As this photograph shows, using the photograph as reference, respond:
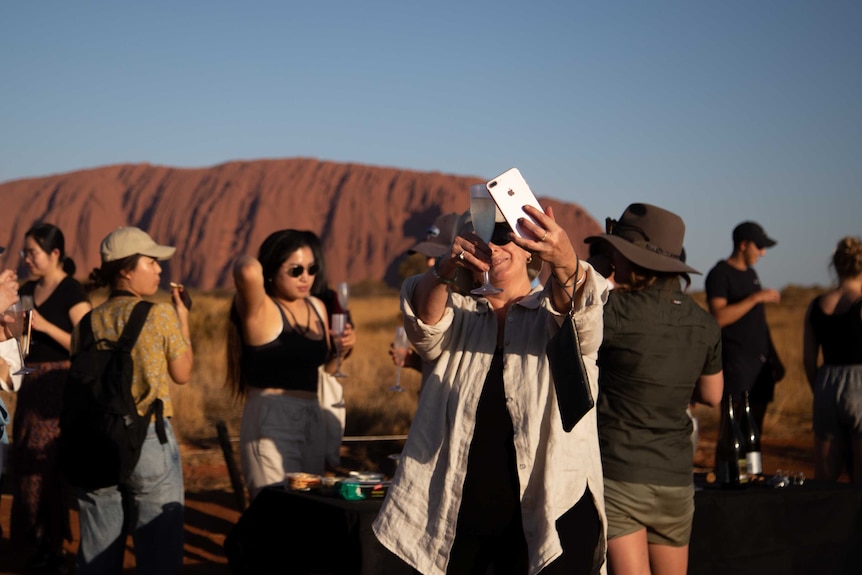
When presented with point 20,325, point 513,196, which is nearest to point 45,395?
point 20,325

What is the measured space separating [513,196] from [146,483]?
2.74 metres

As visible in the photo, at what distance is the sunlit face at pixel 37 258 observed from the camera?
6.20 meters

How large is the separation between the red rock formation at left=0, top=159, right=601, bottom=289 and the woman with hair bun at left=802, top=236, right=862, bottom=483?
96166 mm

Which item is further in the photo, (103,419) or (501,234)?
(103,419)

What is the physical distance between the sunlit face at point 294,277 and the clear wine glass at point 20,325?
1388 mm

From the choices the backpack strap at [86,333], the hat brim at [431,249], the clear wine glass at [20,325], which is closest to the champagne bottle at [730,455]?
the hat brim at [431,249]

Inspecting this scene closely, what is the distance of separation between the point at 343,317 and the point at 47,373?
1.97m

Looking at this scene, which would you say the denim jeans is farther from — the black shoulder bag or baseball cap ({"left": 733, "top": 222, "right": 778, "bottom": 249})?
baseball cap ({"left": 733, "top": 222, "right": 778, "bottom": 249})

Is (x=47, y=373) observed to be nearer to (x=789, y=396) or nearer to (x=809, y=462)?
(x=809, y=462)

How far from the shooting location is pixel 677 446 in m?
3.84

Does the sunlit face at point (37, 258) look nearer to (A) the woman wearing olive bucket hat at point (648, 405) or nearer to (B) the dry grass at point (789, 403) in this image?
(A) the woman wearing olive bucket hat at point (648, 405)

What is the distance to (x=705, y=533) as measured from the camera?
445 centimetres

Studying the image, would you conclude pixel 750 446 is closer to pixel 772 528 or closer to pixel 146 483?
pixel 772 528

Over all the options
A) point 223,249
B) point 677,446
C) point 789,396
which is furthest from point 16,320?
point 223,249
